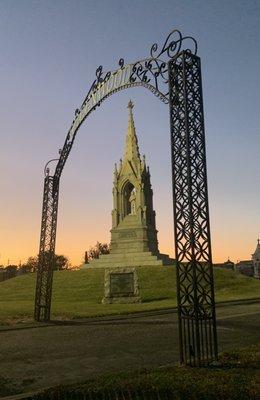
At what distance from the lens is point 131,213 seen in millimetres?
50500

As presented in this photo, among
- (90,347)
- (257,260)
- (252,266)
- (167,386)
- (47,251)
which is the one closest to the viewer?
(167,386)

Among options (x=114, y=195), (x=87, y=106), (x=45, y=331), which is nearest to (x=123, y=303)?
(x=45, y=331)

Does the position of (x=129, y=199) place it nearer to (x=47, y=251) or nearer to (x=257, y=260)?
(x=47, y=251)

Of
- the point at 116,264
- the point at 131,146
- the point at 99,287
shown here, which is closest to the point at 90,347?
the point at 99,287

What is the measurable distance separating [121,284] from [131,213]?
25.9 metres

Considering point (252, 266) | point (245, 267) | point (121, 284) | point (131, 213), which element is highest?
point (131, 213)

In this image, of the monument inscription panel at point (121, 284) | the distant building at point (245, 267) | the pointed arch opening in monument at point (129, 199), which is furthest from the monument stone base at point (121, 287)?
the distant building at point (245, 267)

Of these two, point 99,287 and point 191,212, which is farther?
point 99,287

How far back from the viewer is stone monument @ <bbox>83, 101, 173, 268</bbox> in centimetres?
4453

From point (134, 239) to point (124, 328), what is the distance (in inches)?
1310

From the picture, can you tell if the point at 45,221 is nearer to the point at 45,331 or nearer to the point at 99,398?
the point at 45,331

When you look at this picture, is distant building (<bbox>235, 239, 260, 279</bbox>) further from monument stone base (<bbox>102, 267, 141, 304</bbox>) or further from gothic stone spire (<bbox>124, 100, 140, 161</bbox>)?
monument stone base (<bbox>102, 267, 141, 304</bbox>)

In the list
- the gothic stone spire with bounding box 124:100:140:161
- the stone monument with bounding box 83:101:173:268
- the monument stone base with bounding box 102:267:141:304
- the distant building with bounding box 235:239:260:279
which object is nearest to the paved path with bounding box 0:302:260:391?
the monument stone base with bounding box 102:267:141:304

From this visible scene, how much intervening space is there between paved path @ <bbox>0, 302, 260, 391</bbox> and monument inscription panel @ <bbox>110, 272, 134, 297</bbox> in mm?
10552
